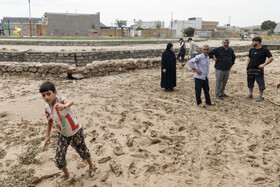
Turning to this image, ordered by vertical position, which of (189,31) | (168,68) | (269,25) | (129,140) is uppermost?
(269,25)

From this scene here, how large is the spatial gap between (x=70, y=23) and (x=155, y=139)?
161 feet

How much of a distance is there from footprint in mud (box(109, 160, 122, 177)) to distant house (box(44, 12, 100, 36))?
45781 millimetres

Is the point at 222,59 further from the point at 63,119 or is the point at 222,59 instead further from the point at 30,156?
the point at 30,156

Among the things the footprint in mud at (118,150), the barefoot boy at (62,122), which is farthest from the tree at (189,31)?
the barefoot boy at (62,122)

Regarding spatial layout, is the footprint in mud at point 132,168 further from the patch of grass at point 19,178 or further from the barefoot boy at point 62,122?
the patch of grass at point 19,178

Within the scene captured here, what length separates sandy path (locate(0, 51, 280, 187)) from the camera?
284 cm

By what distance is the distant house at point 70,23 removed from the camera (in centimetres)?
4591

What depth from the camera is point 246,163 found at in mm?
3053

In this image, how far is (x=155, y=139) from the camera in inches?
145

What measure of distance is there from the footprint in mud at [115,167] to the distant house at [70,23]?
4578cm

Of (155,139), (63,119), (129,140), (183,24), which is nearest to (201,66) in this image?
(155,139)

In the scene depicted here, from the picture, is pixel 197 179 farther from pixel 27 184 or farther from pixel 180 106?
pixel 180 106

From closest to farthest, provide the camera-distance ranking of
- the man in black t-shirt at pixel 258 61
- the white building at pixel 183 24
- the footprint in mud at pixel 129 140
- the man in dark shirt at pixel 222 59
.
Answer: the footprint in mud at pixel 129 140
the man in black t-shirt at pixel 258 61
the man in dark shirt at pixel 222 59
the white building at pixel 183 24

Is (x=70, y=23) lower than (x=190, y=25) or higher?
lower
